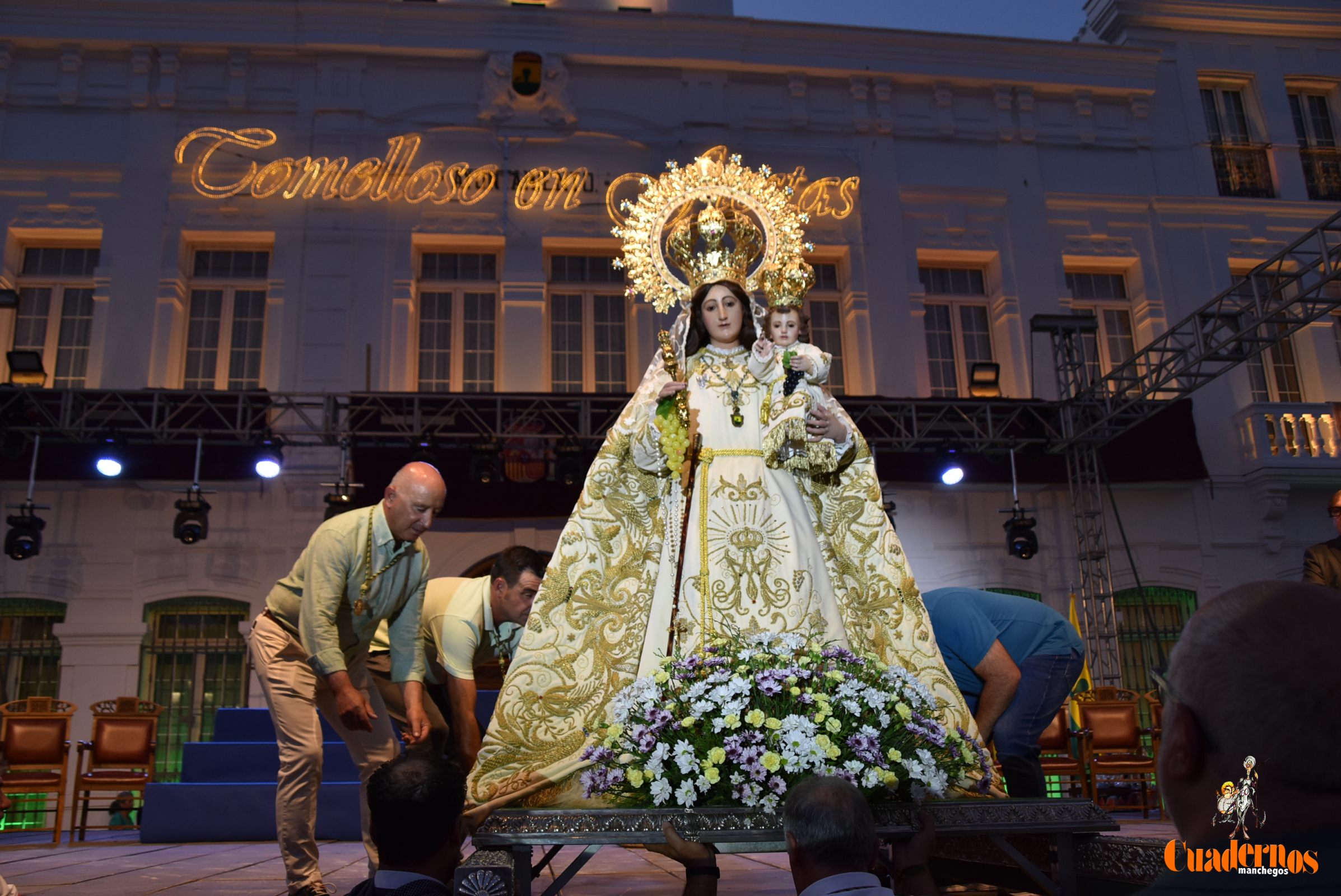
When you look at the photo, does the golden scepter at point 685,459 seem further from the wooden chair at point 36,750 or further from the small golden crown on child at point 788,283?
the wooden chair at point 36,750

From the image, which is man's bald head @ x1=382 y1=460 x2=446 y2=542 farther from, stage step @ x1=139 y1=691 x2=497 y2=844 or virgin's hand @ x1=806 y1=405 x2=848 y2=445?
stage step @ x1=139 y1=691 x2=497 y2=844

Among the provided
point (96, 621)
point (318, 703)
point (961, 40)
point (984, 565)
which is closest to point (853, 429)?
point (318, 703)

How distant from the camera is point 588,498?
4.10 m

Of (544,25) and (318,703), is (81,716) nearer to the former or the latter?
(318,703)

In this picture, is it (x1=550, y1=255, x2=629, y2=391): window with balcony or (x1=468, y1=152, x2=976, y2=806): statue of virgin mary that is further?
(x1=550, y1=255, x2=629, y2=391): window with balcony

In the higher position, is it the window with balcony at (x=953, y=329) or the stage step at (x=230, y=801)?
the window with balcony at (x=953, y=329)

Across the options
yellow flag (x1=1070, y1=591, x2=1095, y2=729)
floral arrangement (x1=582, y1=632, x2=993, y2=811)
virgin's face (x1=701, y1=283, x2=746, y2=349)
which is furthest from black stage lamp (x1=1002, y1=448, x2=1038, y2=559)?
floral arrangement (x1=582, y1=632, x2=993, y2=811)

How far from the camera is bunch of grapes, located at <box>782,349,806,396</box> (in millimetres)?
4039

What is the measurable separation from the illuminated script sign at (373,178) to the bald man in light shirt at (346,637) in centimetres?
892

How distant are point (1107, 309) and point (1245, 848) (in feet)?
45.5

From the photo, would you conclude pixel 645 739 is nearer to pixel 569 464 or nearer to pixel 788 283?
pixel 788 283

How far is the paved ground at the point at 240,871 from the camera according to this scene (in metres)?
3.98

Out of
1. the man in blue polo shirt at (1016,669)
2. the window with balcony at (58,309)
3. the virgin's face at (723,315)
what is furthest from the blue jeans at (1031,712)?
the window with balcony at (58,309)

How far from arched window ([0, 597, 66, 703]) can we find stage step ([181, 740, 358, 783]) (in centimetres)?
538
